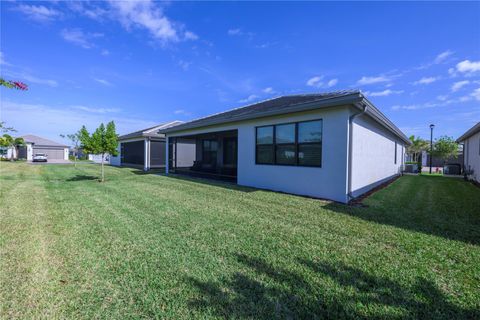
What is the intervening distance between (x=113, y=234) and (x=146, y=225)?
2.03 feet

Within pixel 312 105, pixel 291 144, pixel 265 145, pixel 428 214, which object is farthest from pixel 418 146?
pixel 312 105

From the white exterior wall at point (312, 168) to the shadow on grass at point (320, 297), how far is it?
→ 4.35 metres

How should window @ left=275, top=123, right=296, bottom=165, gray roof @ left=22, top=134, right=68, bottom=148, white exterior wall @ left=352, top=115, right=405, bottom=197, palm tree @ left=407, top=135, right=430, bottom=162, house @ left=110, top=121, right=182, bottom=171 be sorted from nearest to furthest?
1. white exterior wall @ left=352, top=115, right=405, bottom=197
2. window @ left=275, top=123, right=296, bottom=165
3. house @ left=110, top=121, right=182, bottom=171
4. palm tree @ left=407, top=135, right=430, bottom=162
5. gray roof @ left=22, top=134, right=68, bottom=148

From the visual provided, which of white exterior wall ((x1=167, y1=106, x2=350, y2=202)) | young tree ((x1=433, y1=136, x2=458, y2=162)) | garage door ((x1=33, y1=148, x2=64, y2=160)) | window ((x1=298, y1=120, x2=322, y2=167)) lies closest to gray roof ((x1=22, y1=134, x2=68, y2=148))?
garage door ((x1=33, y1=148, x2=64, y2=160))

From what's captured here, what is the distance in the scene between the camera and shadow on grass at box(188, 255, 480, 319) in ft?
6.73

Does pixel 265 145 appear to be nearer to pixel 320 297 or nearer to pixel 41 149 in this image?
pixel 320 297

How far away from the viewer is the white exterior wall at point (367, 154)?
718 cm

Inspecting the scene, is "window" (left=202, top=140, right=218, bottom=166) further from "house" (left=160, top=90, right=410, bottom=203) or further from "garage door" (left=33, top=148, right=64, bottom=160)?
"garage door" (left=33, top=148, right=64, bottom=160)

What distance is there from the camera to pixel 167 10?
10.0 metres

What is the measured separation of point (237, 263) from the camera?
2961 millimetres

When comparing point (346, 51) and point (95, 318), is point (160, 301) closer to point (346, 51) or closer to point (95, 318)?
point (95, 318)

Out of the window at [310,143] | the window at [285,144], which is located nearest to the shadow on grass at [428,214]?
the window at [310,143]

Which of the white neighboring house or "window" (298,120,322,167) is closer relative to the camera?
"window" (298,120,322,167)

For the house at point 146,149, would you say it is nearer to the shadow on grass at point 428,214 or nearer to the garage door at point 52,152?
the shadow on grass at point 428,214
